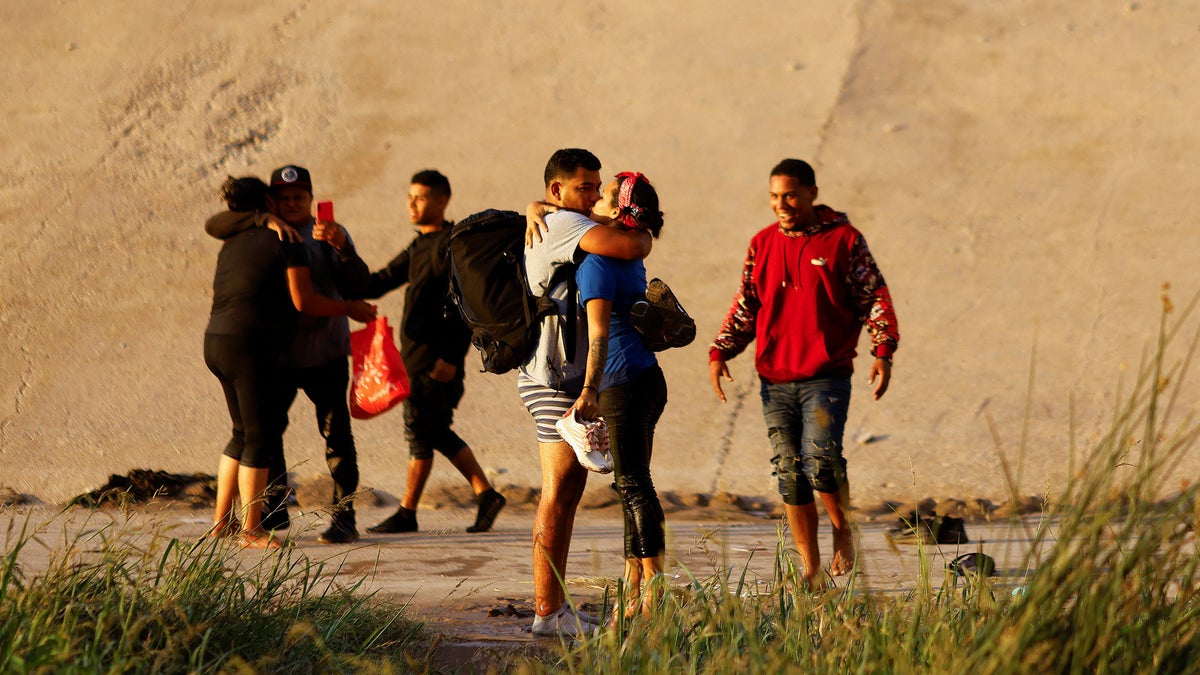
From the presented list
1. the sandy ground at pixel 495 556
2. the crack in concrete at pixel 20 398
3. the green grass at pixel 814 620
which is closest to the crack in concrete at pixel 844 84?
the sandy ground at pixel 495 556

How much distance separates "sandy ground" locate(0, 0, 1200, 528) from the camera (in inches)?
407

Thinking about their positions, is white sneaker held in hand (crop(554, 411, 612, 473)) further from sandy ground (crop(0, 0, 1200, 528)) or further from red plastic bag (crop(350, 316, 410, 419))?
sandy ground (crop(0, 0, 1200, 528))

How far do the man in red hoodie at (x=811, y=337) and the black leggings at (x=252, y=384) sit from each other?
2152 millimetres

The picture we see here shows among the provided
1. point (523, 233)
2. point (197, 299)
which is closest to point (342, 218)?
point (197, 299)

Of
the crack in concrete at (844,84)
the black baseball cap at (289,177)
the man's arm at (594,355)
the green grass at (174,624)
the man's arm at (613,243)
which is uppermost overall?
the crack in concrete at (844,84)

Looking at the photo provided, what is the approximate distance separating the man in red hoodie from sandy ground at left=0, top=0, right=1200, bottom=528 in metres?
3.82

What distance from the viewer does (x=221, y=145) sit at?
14609 mm

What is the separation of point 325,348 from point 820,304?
2288 millimetres

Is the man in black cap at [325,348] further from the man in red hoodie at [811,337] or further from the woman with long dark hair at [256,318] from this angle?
the man in red hoodie at [811,337]

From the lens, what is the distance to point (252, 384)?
232 inches

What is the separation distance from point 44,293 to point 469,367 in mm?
4141

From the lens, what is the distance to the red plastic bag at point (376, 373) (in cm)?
605

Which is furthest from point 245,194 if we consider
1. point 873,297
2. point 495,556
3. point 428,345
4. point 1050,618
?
point 1050,618

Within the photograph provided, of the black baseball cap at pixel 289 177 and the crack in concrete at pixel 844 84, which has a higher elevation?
A: the crack in concrete at pixel 844 84
